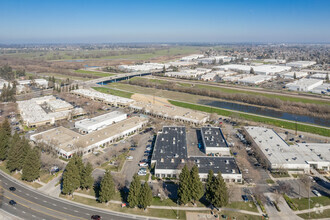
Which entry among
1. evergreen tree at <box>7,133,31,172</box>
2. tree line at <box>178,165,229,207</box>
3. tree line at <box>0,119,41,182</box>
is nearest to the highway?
tree line at <box>0,119,41,182</box>

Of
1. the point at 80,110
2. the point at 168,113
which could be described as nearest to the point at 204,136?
the point at 168,113

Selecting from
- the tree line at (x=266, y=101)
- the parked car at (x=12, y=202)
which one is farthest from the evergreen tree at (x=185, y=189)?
the tree line at (x=266, y=101)

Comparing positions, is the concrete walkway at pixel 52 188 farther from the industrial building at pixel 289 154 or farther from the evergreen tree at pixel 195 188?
the industrial building at pixel 289 154

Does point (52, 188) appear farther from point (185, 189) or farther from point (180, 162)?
point (180, 162)

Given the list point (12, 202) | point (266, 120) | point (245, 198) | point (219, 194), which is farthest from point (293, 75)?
point (12, 202)

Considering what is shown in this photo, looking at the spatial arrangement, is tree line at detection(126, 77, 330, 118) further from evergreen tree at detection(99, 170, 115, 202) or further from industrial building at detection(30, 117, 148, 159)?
evergreen tree at detection(99, 170, 115, 202)

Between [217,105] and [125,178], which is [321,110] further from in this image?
[125,178]
